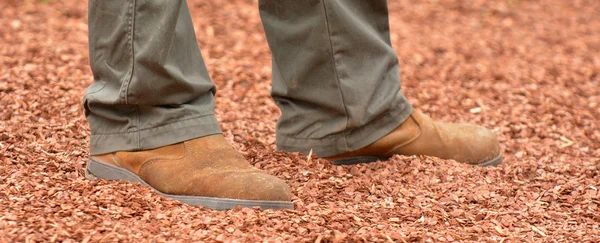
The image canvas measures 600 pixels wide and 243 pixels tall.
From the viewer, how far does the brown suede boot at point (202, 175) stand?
1895 millimetres

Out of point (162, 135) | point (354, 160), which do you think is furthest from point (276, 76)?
point (162, 135)

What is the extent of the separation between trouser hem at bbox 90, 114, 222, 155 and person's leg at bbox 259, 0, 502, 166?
357 millimetres

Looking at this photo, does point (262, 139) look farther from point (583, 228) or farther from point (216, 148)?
point (583, 228)

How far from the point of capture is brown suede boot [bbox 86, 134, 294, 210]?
1895 mm

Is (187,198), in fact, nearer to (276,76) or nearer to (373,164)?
(276,76)

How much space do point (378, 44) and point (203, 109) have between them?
1.86 feet

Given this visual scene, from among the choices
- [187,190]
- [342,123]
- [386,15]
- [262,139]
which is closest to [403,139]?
[342,123]

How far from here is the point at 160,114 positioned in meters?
1.93

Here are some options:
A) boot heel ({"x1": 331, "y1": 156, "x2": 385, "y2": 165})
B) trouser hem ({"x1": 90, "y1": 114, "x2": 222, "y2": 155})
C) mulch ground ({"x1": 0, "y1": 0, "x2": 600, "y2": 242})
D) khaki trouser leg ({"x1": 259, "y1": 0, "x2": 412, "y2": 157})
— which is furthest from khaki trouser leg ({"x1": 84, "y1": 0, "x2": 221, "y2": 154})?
boot heel ({"x1": 331, "y1": 156, "x2": 385, "y2": 165})

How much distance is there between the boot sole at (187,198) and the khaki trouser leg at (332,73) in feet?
1.31

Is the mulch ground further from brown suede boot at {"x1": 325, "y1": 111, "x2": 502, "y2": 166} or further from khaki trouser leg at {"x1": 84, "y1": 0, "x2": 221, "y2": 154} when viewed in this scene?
khaki trouser leg at {"x1": 84, "y1": 0, "x2": 221, "y2": 154}

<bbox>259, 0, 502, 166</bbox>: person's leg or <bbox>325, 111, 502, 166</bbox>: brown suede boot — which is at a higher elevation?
<bbox>259, 0, 502, 166</bbox>: person's leg

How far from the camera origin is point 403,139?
236cm

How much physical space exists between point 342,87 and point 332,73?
49 mm
